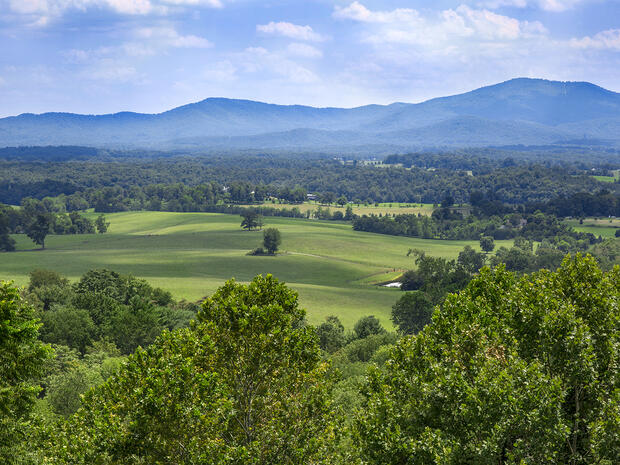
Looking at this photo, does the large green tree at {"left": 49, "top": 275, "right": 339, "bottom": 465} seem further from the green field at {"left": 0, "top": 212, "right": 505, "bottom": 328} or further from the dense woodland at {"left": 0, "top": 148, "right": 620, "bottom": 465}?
the green field at {"left": 0, "top": 212, "right": 505, "bottom": 328}

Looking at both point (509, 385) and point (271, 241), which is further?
point (271, 241)

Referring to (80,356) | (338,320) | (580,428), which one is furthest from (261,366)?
(338,320)

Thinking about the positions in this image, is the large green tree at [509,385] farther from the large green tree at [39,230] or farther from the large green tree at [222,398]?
the large green tree at [39,230]

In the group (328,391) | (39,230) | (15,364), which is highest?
(15,364)

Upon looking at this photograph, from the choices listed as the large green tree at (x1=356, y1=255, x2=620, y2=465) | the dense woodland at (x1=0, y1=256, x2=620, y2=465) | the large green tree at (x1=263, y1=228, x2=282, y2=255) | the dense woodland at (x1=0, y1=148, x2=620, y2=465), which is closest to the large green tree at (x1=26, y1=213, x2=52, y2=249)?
the large green tree at (x1=263, y1=228, x2=282, y2=255)

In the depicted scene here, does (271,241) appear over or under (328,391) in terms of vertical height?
under

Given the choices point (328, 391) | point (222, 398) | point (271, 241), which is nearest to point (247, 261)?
point (271, 241)

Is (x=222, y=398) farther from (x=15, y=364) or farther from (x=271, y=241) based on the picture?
(x=271, y=241)

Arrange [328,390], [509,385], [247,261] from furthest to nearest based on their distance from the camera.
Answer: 1. [247,261]
2. [328,390]
3. [509,385]
